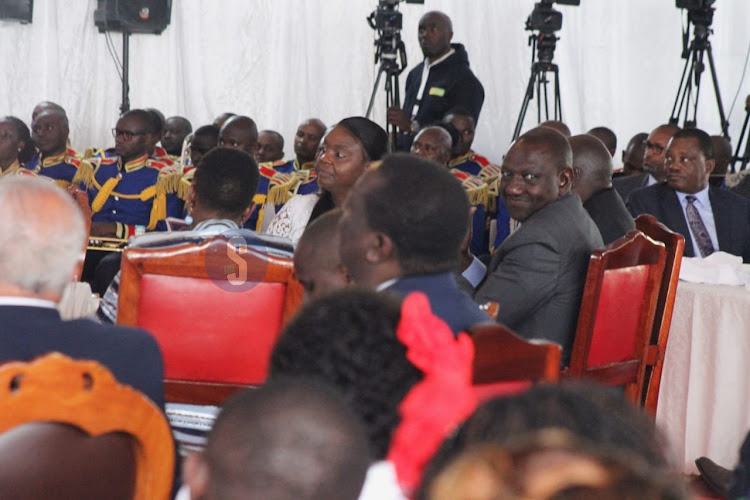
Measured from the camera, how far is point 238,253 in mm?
2262

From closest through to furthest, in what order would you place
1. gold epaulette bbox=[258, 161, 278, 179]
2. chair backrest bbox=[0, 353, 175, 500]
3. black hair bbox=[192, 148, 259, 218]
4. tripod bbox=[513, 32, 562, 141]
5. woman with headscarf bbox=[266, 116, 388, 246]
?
chair backrest bbox=[0, 353, 175, 500]
black hair bbox=[192, 148, 259, 218]
woman with headscarf bbox=[266, 116, 388, 246]
gold epaulette bbox=[258, 161, 278, 179]
tripod bbox=[513, 32, 562, 141]

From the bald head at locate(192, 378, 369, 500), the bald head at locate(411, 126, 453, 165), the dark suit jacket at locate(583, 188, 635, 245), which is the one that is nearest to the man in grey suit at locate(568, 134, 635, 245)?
the dark suit jacket at locate(583, 188, 635, 245)

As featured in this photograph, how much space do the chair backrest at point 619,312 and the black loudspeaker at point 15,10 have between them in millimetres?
6367

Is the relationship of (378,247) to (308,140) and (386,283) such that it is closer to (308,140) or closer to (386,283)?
(386,283)

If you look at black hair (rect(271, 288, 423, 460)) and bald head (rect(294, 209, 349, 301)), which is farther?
bald head (rect(294, 209, 349, 301))

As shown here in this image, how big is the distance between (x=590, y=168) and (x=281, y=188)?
2312mm

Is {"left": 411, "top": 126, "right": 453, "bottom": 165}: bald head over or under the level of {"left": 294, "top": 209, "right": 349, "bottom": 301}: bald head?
under

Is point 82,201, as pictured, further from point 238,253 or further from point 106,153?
point 106,153

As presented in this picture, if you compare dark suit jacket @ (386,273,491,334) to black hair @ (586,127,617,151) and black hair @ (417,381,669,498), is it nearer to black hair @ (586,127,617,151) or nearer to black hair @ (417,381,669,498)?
black hair @ (417,381,669,498)

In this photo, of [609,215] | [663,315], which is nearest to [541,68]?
[609,215]

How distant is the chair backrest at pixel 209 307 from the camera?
2.27 meters

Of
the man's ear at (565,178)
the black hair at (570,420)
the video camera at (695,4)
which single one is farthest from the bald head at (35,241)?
the video camera at (695,4)

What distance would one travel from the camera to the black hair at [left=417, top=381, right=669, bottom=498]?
0.78 metres

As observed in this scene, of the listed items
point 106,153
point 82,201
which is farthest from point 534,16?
point 82,201
